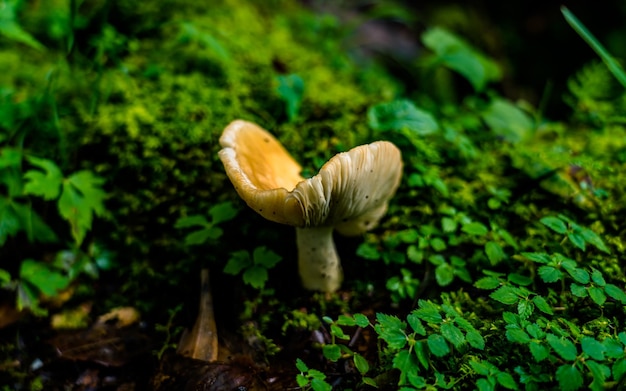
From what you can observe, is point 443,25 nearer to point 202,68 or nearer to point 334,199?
point 202,68

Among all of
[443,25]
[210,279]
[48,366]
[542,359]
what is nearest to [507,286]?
[542,359]

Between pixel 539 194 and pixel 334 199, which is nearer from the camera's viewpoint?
pixel 334 199

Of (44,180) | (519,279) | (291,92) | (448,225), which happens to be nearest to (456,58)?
(291,92)

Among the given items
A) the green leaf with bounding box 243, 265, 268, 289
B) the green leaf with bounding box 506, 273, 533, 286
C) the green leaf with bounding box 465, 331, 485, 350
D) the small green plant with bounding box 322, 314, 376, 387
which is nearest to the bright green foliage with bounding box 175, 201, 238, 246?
the green leaf with bounding box 243, 265, 268, 289

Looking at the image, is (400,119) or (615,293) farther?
(400,119)

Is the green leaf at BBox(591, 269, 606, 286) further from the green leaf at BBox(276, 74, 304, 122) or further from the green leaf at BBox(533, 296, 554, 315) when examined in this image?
the green leaf at BBox(276, 74, 304, 122)

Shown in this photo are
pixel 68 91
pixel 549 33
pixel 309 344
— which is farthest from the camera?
pixel 549 33

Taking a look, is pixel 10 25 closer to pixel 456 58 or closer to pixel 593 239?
pixel 456 58
